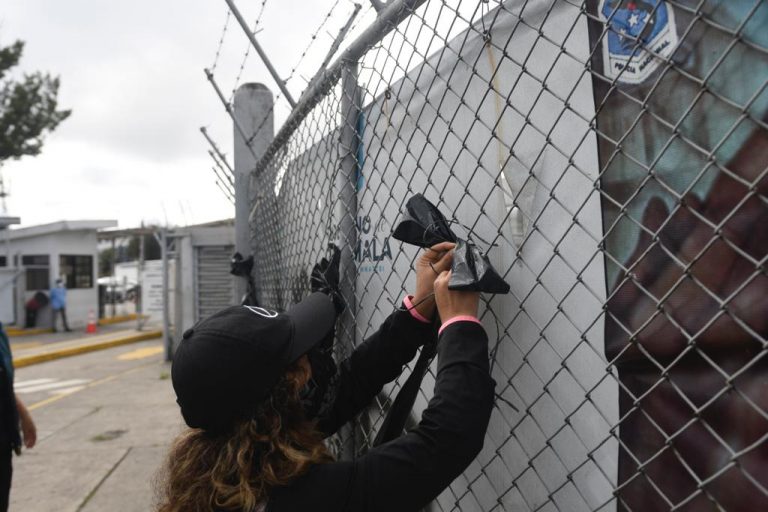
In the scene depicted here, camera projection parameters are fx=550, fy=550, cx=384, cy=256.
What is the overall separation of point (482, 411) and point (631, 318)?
1.17 ft

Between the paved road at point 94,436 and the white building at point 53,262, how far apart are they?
23.8ft

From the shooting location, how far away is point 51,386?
908 cm

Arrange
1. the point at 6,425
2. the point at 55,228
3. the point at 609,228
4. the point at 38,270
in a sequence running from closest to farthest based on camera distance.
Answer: the point at 609,228 → the point at 6,425 → the point at 55,228 → the point at 38,270

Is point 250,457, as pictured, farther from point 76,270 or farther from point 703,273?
point 76,270

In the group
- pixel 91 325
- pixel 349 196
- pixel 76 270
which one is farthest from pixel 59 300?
pixel 349 196

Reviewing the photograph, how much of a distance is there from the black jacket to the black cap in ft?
0.75

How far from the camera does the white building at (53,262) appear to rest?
16.7 m

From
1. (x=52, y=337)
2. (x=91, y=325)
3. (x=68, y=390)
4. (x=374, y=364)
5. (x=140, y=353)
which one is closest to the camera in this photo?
(x=374, y=364)

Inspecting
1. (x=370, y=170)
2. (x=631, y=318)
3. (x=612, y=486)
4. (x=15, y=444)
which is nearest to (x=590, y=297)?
(x=631, y=318)

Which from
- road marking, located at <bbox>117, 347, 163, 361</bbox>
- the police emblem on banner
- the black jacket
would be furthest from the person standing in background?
road marking, located at <bbox>117, 347, 163, 361</bbox>

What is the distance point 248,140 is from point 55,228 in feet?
54.7

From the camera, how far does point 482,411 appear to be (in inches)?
45.1

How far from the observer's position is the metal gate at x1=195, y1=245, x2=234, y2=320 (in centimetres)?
928

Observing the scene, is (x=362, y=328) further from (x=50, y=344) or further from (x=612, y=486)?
(x=50, y=344)
